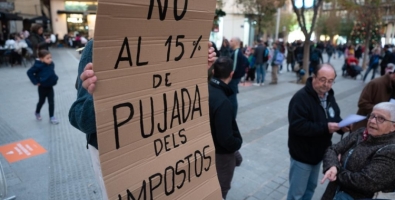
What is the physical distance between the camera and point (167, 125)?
1.28m

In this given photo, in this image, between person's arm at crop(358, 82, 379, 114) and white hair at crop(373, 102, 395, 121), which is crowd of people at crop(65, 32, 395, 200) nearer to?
white hair at crop(373, 102, 395, 121)

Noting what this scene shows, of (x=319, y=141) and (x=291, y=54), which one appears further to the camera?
(x=291, y=54)

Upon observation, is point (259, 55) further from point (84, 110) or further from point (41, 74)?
point (84, 110)

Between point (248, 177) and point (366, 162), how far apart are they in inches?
76.0

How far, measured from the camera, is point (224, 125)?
2.29m

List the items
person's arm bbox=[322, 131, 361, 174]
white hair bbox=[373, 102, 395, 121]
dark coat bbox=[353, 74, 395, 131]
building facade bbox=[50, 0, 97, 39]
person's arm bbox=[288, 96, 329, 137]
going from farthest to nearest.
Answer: building facade bbox=[50, 0, 97, 39], dark coat bbox=[353, 74, 395, 131], person's arm bbox=[288, 96, 329, 137], person's arm bbox=[322, 131, 361, 174], white hair bbox=[373, 102, 395, 121]

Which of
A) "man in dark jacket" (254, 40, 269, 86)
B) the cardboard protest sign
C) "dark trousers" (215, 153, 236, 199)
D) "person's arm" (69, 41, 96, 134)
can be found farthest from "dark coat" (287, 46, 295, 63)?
"person's arm" (69, 41, 96, 134)

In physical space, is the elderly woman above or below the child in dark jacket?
below

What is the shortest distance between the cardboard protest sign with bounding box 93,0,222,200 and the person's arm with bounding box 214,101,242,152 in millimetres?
761

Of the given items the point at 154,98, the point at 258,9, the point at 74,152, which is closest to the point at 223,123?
the point at 154,98

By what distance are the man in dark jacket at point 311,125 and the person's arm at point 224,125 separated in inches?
25.1

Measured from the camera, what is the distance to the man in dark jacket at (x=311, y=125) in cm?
246

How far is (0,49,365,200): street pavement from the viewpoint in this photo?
335 cm

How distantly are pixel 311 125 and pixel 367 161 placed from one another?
0.52m
